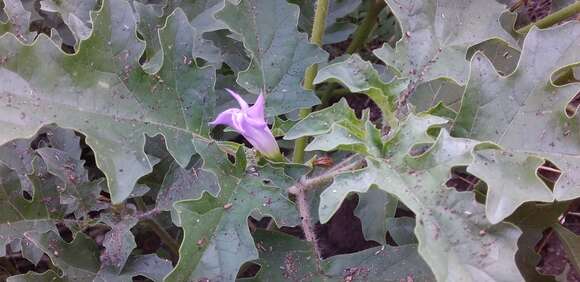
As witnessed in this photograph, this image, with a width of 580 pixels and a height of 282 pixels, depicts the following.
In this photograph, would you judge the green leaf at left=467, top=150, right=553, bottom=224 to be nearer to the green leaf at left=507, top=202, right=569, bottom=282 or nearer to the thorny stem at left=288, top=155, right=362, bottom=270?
the thorny stem at left=288, top=155, right=362, bottom=270

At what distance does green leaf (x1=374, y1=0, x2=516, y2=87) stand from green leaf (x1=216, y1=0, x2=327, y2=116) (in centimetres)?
21

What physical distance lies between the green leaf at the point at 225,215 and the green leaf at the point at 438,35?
373 millimetres

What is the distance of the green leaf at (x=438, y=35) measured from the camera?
151 cm

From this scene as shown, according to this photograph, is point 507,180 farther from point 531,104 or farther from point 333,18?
point 333,18

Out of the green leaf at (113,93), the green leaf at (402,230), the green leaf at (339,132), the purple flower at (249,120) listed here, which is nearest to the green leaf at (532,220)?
the green leaf at (402,230)

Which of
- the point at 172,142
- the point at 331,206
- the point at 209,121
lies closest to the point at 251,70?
the point at 209,121

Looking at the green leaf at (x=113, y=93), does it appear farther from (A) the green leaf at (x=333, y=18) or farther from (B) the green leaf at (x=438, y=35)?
(A) the green leaf at (x=333, y=18)

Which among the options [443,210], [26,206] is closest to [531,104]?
[443,210]

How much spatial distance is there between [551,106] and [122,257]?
0.92 metres

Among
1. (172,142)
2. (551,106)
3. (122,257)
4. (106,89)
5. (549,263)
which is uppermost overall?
(551,106)

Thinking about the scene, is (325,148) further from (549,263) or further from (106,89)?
(549,263)

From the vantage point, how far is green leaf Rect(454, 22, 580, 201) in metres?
1.29

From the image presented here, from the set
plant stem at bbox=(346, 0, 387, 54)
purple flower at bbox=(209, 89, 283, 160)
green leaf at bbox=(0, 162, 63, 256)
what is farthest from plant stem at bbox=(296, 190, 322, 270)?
plant stem at bbox=(346, 0, 387, 54)

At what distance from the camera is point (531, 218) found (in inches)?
64.6
